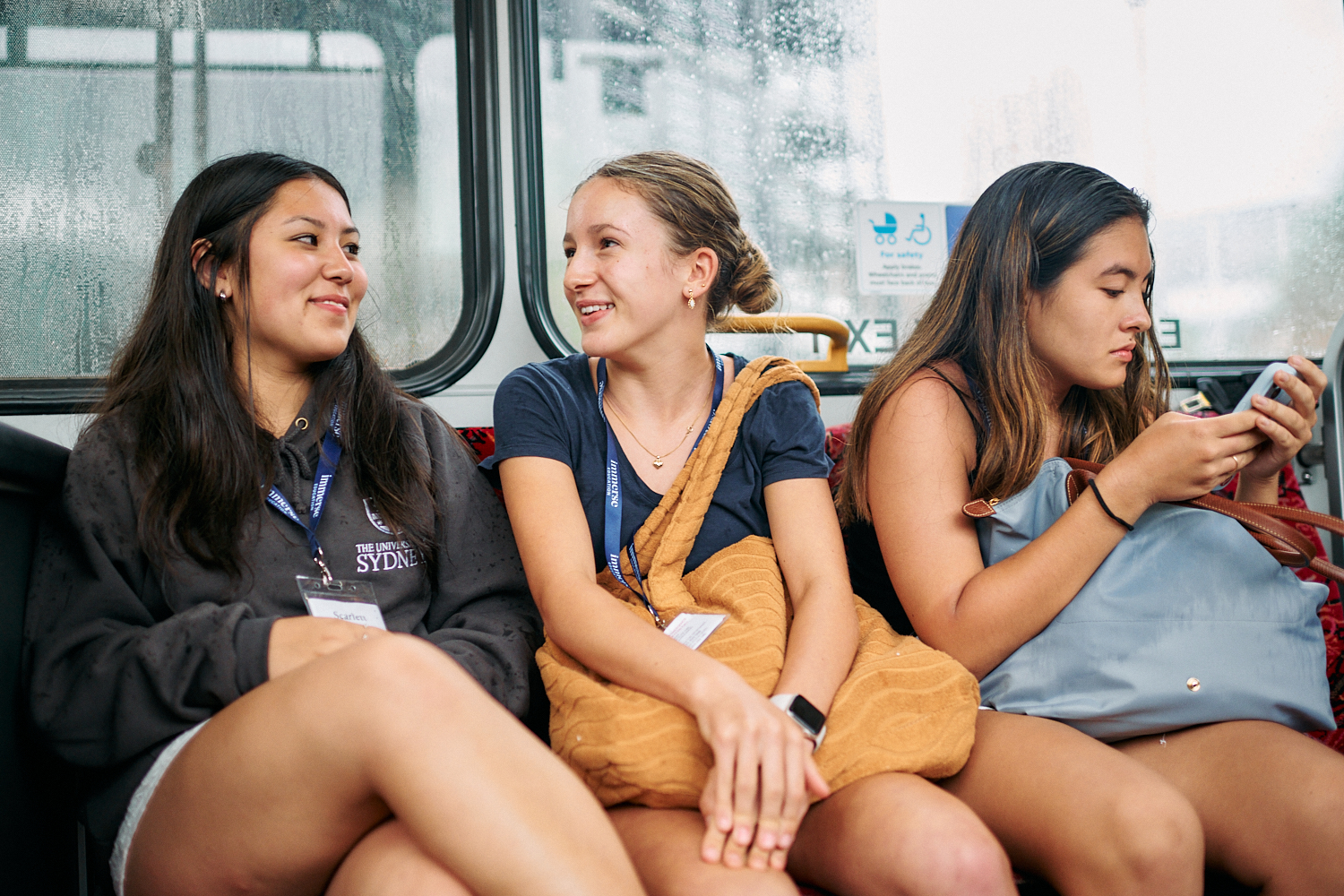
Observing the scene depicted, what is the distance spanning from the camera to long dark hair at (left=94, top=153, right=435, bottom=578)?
1.36 metres

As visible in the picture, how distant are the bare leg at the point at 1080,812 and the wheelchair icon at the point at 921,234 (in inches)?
62.2

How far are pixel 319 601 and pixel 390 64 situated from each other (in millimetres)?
1435

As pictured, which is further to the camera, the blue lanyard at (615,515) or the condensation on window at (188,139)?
the condensation on window at (188,139)

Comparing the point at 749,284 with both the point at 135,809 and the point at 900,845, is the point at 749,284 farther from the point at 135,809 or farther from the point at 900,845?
the point at 135,809

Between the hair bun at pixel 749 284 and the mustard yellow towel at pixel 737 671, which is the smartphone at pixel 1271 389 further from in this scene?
the hair bun at pixel 749 284

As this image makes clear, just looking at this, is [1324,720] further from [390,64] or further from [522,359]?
[390,64]

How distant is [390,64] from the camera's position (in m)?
2.21

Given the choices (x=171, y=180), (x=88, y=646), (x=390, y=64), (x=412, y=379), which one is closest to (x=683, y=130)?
(x=390, y=64)

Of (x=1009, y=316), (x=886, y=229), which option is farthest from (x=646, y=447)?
(x=886, y=229)

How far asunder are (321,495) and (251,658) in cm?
34

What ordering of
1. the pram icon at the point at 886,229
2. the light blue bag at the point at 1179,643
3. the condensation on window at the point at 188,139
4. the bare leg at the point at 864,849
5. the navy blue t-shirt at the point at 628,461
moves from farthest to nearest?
1. the pram icon at the point at 886,229
2. the condensation on window at the point at 188,139
3. the navy blue t-shirt at the point at 628,461
4. the light blue bag at the point at 1179,643
5. the bare leg at the point at 864,849

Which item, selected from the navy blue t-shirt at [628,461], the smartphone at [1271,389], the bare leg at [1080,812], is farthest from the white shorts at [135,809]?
the smartphone at [1271,389]

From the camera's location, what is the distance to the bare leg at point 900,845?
1.04 metres

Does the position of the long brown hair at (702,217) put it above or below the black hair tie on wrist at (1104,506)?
above
